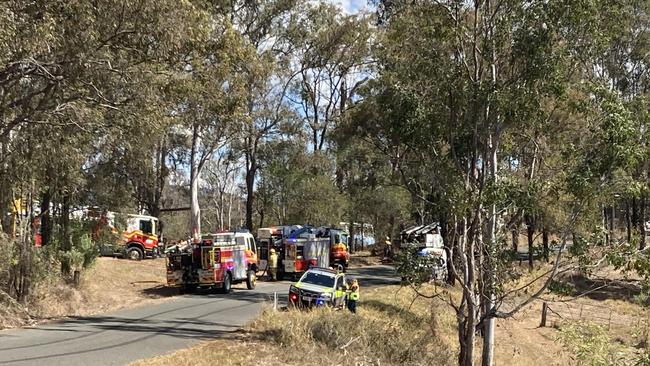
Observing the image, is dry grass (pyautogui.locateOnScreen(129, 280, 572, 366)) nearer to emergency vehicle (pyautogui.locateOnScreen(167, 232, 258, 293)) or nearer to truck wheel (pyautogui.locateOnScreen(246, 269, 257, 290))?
emergency vehicle (pyautogui.locateOnScreen(167, 232, 258, 293))

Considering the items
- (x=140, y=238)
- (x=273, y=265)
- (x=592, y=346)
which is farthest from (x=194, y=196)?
(x=592, y=346)

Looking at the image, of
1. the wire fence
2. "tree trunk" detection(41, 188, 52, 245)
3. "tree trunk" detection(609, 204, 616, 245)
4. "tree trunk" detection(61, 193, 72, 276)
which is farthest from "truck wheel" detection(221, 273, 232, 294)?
"tree trunk" detection(609, 204, 616, 245)

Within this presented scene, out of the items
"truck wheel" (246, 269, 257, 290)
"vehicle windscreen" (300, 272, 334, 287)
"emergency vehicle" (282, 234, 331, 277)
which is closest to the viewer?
"vehicle windscreen" (300, 272, 334, 287)

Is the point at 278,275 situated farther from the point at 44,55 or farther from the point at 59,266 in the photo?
the point at 44,55

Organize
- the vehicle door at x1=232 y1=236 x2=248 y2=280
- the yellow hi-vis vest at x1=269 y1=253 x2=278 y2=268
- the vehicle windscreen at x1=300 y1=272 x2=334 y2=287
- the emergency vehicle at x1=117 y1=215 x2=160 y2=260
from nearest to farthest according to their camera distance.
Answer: the vehicle windscreen at x1=300 y1=272 x2=334 y2=287 < the vehicle door at x1=232 y1=236 x2=248 y2=280 < the yellow hi-vis vest at x1=269 y1=253 x2=278 y2=268 < the emergency vehicle at x1=117 y1=215 x2=160 y2=260

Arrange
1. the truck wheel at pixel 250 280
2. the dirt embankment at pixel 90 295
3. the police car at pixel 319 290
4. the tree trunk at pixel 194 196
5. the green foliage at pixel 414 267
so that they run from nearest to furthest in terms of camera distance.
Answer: the green foliage at pixel 414 267, the dirt embankment at pixel 90 295, the police car at pixel 319 290, the truck wheel at pixel 250 280, the tree trunk at pixel 194 196

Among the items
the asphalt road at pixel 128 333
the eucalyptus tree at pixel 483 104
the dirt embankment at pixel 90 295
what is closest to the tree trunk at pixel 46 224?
the dirt embankment at pixel 90 295

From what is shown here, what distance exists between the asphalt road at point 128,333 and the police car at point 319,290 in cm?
163

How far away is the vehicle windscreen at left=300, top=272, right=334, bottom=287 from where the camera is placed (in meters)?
20.6

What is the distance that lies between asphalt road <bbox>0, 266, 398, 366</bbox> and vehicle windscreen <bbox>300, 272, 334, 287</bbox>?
199 cm

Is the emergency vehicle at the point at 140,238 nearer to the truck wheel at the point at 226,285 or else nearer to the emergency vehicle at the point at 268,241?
the emergency vehicle at the point at 268,241

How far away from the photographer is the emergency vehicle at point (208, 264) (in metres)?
25.0

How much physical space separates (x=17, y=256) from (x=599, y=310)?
93.7ft

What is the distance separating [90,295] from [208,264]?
4469mm
